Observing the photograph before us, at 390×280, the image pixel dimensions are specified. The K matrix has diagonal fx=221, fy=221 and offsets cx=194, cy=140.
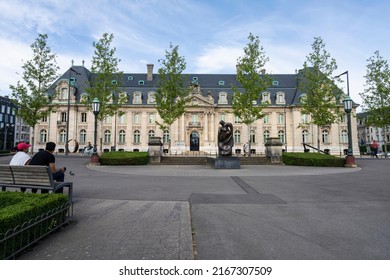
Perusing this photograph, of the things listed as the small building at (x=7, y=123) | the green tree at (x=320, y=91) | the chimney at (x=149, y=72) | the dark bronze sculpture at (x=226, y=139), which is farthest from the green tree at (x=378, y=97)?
the small building at (x=7, y=123)

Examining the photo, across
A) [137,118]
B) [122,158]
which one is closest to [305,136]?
[137,118]

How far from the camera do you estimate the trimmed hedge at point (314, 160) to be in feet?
59.9

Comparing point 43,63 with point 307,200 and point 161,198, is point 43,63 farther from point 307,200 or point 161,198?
point 307,200

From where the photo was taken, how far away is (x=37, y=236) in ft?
11.5

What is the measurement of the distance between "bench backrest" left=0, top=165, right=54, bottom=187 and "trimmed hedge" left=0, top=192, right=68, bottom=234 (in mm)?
709

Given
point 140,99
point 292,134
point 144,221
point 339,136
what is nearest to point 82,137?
point 140,99

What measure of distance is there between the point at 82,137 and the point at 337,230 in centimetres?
5081

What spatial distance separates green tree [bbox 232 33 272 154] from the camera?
1052 inches

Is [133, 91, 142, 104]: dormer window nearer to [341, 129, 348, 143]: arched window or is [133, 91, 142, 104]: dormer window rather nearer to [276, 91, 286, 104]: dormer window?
[276, 91, 286, 104]: dormer window

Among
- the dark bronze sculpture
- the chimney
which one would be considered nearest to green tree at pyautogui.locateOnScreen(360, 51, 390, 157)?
the dark bronze sculpture

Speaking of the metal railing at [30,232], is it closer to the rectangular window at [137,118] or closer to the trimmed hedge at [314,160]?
the trimmed hedge at [314,160]

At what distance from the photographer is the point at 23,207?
3.36 m

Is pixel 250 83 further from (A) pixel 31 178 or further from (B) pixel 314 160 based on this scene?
(A) pixel 31 178
